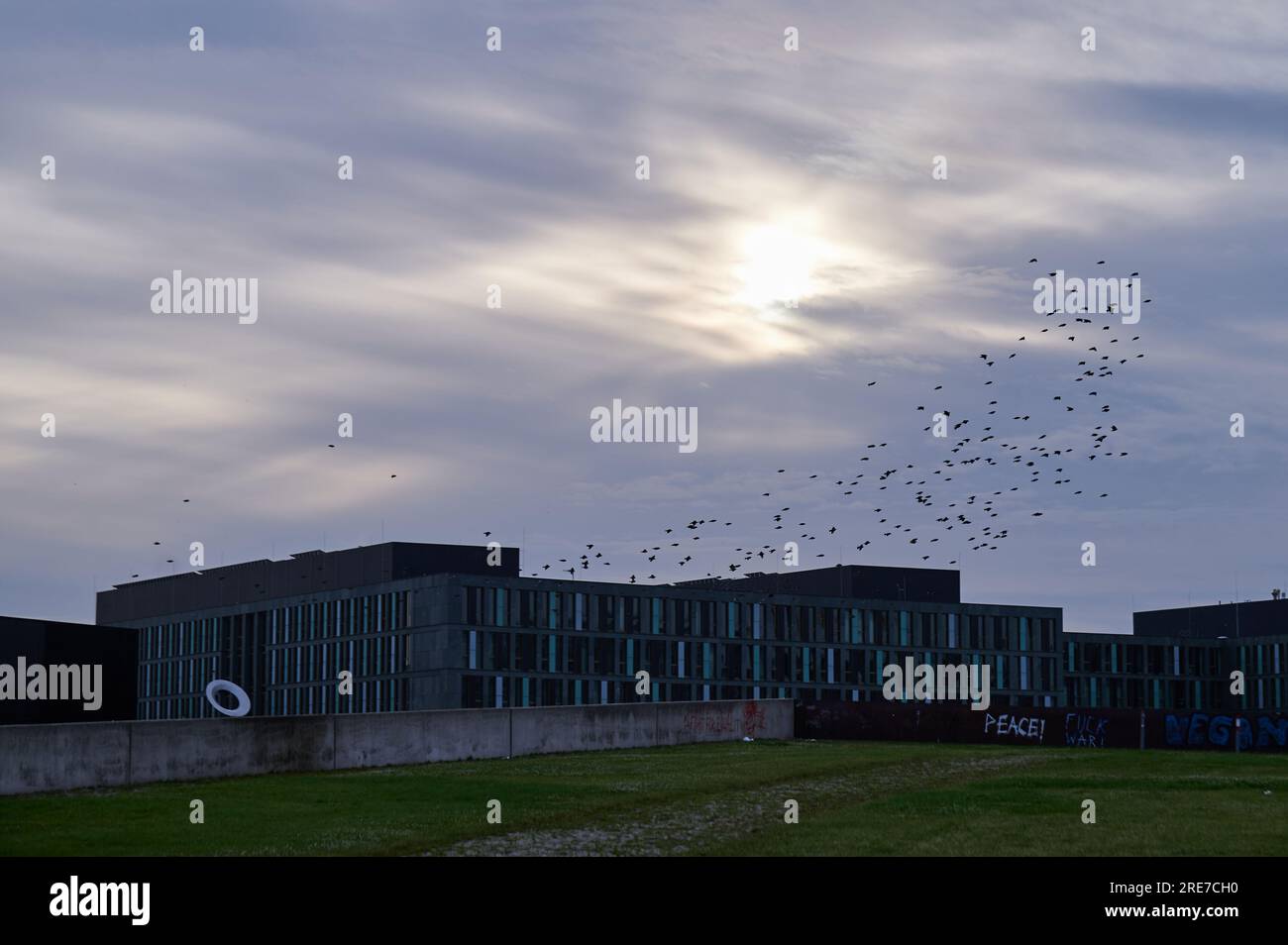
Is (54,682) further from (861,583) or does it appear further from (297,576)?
(861,583)

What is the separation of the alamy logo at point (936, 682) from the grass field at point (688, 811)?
4660 inches

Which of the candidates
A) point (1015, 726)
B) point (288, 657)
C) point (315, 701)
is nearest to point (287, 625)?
point (288, 657)

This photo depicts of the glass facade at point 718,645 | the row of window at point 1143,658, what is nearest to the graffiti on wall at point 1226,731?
the glass facade at point 718,645

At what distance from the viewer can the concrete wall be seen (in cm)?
3856

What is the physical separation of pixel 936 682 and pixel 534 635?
43325 millimetres

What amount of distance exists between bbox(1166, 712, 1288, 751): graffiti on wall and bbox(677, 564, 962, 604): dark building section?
91271 mm

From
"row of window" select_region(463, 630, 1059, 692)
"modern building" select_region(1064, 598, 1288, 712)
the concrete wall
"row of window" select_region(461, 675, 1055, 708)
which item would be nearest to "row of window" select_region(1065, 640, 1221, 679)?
"modern building" select_region(1064, 598, 1288, 712)

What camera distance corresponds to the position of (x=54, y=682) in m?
58.8

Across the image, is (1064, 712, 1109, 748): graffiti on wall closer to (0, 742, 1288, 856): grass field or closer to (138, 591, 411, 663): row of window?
(0, 742, 1288, 856): grass field

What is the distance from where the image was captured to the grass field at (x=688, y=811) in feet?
89.8

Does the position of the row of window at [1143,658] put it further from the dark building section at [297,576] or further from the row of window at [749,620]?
the dark building section at [297,576]

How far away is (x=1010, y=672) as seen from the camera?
174m
